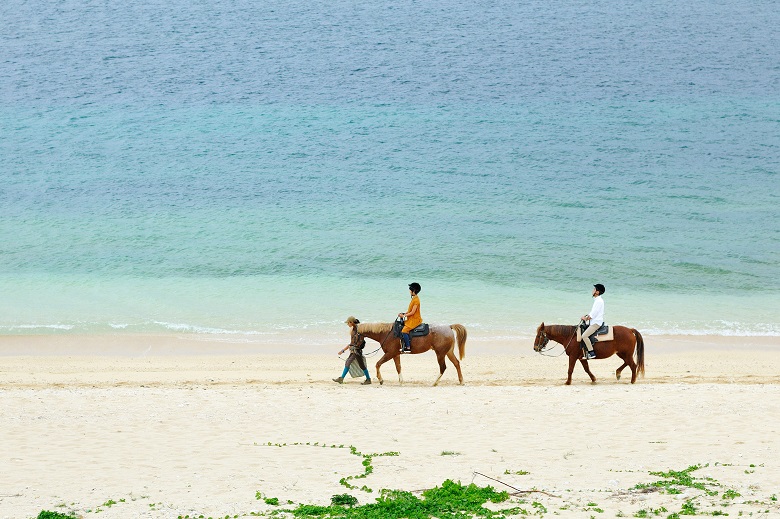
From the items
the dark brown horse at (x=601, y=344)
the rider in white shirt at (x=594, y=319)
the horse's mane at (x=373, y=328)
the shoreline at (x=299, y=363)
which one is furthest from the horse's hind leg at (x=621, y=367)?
the horse's mane at (x=373, y=328)

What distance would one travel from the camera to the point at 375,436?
10820 mm

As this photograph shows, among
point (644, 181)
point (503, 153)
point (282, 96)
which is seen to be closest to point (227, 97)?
point (282, 96)

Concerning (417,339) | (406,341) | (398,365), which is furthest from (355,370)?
(417,339)

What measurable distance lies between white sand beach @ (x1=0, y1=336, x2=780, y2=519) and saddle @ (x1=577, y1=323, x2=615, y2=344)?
0.79m

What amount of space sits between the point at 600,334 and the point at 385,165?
23587 millimetres

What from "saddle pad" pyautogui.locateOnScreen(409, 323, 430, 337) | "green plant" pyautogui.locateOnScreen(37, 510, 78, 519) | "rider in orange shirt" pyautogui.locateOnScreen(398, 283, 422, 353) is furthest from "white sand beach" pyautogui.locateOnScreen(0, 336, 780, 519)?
"saddle pad" pyautogui.locateOnScreen(409, 323, 430, 337)

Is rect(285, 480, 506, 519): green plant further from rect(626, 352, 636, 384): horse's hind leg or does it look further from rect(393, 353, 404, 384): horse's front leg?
rect(626, 352, 636, 384): horse's hind leg

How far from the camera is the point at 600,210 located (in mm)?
32562

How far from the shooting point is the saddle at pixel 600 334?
1422 centimetres

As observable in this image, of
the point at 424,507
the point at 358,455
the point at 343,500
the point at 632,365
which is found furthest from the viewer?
the point at 632,365

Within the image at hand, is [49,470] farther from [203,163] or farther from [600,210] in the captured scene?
[203,163]

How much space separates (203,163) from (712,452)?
1201 inches

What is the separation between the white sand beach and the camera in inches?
336

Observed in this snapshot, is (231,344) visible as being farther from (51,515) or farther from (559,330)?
(51,515)
